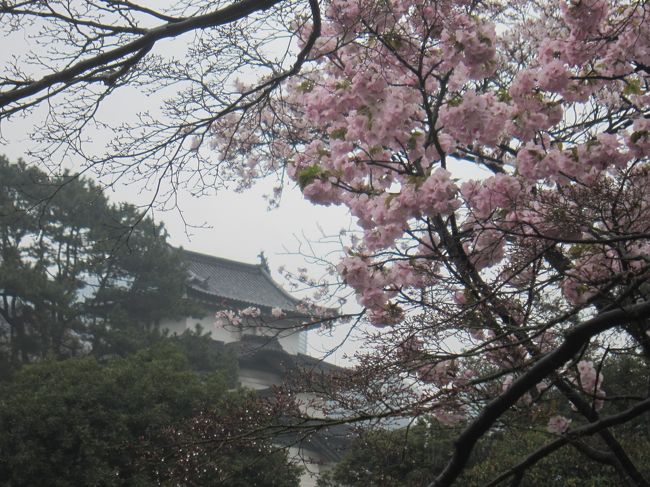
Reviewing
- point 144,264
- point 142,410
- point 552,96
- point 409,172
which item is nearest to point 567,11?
point 552,96

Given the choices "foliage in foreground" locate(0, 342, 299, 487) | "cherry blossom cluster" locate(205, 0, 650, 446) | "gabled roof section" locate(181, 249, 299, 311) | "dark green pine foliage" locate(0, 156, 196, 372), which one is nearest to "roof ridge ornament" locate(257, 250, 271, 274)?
"gabled roof section" locate(181, 249, 299, 311)

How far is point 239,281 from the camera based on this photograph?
29.0 metres

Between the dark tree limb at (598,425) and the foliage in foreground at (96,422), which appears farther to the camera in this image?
the foliage in foreground at (96,422)

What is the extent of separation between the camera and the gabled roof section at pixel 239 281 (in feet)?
91.8

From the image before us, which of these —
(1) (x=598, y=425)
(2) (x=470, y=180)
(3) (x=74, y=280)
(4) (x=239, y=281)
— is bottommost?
(1) (x=598, y=425)

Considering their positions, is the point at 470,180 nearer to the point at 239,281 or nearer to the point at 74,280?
the point at 74,280

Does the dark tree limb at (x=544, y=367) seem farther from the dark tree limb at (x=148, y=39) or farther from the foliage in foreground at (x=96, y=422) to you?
the foliage in foreground at (x=96, y=422)

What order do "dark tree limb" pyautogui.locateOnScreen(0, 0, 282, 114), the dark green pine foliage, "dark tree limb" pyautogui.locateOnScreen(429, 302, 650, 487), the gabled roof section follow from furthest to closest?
the gabled roof section → the dark green pine foliage → "dark tree limb" pyautogui.locateOnScreen(0, 0, 282, 114) → "dark tree limb" pyautogui.locateOnScreen(429, 302, 650, 487)

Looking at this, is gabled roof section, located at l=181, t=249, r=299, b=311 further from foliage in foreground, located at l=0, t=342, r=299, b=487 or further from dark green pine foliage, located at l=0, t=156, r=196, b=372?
foliage in foreground, located at l=0, t=342, r=299, b=487

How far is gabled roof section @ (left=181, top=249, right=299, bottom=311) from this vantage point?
28.0 metres

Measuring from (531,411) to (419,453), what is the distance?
538 centimetres

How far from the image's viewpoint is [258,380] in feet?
69.2

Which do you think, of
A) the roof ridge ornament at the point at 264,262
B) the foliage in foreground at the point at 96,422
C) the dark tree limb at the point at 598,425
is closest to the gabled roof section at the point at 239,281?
the roof ridge ornament at the point at 264,262

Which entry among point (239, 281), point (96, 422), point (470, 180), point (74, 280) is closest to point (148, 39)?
point (470, 180)
